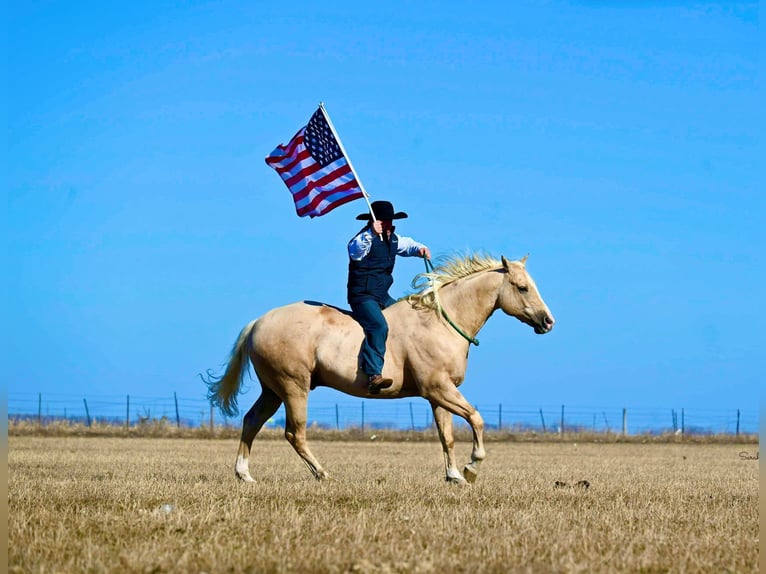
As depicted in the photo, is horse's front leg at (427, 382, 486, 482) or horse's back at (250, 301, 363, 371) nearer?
horse's front leg at (427, 382, 486, 482)

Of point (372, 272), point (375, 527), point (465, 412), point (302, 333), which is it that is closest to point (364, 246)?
point (372, 272)

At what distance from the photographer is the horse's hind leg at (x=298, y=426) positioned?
490 inches

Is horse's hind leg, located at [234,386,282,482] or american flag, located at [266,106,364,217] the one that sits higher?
american flag, located at [266,106,364,217]

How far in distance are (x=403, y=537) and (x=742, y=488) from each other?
689 centimetres

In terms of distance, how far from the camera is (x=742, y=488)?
12.7 meters

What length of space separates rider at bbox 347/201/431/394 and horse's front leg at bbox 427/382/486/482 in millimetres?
597

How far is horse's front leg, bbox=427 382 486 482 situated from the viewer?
11.5 meters

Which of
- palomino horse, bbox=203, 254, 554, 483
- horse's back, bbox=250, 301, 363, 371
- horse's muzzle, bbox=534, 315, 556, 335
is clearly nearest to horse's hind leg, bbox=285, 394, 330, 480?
palomino horse, bbox=203, 254, 554, 483

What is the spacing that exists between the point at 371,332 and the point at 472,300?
1.34 meters

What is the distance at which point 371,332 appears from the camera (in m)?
12.0

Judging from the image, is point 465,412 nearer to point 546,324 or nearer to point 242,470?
point 546,324

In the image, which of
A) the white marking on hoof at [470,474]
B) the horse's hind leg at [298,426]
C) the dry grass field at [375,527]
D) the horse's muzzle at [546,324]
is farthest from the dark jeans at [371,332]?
the horse's muzzle at [546,324]

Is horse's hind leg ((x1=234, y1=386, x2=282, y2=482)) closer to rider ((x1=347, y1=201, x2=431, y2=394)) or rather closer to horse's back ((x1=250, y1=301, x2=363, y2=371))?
horse's back ((x1=250, y1=301, x2=363, y2=371))

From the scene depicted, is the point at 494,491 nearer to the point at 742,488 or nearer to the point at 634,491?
the point at 634,491
